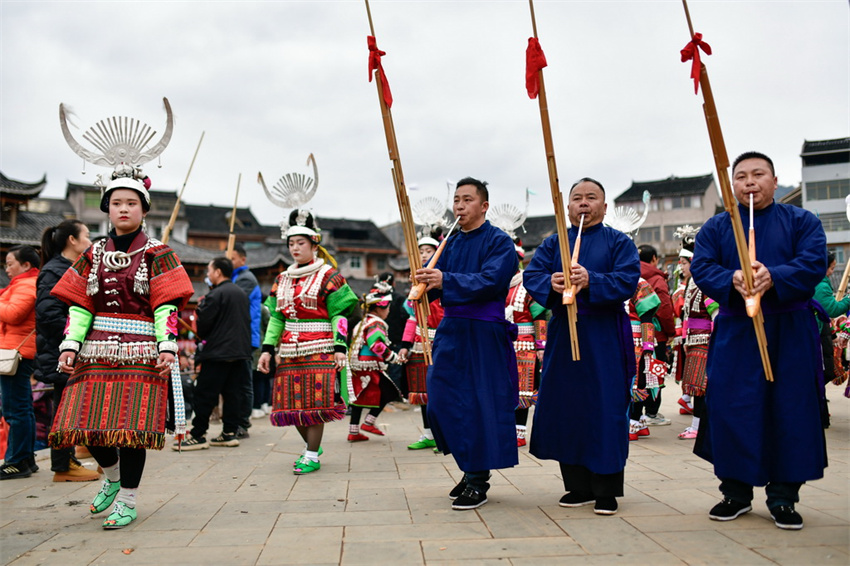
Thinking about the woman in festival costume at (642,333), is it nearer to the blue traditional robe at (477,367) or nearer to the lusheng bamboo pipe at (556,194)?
the blue traditional robe at (477,367)

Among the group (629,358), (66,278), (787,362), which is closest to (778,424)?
(787,362)

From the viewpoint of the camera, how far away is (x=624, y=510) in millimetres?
3850


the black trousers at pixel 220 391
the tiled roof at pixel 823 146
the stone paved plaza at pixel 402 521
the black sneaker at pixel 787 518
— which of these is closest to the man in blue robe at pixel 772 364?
the black sneaker at pixel 787 518

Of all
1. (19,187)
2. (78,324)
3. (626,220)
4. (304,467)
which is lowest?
(304,467)

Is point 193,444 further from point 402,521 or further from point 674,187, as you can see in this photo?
point 674,187

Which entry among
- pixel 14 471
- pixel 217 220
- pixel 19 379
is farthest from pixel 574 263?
pixel 217 220

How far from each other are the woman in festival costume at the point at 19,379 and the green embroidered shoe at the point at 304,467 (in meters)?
2.10

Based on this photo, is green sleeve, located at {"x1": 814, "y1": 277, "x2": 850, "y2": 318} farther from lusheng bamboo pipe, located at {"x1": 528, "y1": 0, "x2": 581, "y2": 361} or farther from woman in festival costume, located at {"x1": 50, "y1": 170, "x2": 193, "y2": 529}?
woman in festival costume, located at {"x1": 50, "y1": 170, "x2": 193, "y2": 529}

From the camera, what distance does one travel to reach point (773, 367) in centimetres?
354

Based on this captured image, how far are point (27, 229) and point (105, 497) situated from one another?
3525 centimetres

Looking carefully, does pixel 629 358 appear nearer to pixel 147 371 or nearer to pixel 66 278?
pixel 147 371

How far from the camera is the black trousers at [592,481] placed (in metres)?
3.79

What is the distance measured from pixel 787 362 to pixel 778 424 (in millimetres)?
316

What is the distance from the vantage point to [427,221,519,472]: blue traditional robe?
4039 millimetres
